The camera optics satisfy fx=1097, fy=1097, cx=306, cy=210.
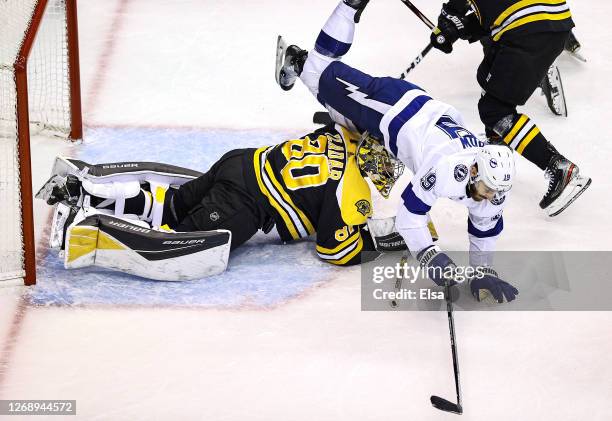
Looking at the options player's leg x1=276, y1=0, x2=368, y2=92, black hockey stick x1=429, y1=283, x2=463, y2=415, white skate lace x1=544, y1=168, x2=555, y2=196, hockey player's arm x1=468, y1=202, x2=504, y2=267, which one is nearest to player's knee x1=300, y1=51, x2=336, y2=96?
player's leg x1=276, y1=0, x2=368, y2=92

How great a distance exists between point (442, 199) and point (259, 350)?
48.7 inches

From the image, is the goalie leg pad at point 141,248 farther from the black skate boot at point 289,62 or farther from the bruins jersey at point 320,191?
the black skate boot at point 289,62

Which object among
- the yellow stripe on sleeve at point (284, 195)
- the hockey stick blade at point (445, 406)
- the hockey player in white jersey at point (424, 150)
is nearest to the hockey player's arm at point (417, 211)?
the hockey player in white jersey at point (424, 150)

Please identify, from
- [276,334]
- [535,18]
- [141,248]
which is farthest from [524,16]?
[141,248]

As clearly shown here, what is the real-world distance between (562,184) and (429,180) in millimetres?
955

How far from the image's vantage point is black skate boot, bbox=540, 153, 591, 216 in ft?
13.9

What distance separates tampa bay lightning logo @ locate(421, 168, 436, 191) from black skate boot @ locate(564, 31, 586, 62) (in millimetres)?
2221

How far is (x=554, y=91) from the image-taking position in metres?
4.96

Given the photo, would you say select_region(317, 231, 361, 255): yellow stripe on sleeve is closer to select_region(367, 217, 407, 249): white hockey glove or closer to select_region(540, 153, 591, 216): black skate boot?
select_region(367, 217, 407, 249): white hockey glove

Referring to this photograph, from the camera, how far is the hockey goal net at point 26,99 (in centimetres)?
364

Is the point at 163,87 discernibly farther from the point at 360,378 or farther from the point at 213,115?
the point at 360,378

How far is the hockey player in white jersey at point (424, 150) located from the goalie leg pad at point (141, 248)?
64 cm

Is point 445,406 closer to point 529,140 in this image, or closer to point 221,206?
point 221,206

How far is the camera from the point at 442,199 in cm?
439
